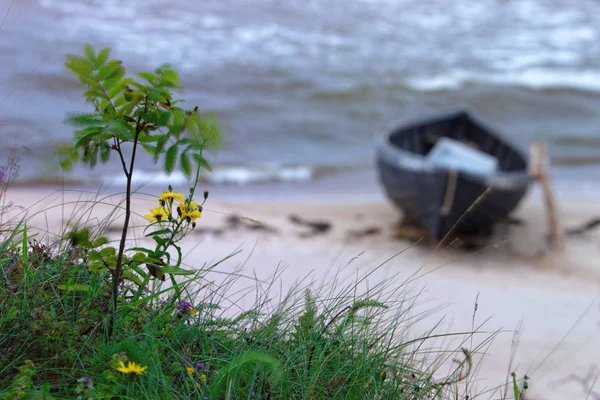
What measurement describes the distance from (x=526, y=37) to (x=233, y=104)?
12977 mm

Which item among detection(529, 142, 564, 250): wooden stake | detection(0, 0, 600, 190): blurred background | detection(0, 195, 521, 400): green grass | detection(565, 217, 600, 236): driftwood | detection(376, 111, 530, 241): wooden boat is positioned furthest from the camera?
detection(0, 0, 600, 190): blurred background

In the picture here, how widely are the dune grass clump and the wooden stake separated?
612cm

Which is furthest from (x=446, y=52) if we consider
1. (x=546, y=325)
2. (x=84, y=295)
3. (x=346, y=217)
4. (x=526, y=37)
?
(x=84, y=295)

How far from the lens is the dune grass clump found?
2.00 m

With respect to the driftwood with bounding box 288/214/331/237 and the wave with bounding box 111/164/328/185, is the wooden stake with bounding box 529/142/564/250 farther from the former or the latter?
the wave with bounding box 111/164/328/185

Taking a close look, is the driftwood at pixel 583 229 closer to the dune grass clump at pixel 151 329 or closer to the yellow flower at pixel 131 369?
the dune grass clump at pixel 151 329

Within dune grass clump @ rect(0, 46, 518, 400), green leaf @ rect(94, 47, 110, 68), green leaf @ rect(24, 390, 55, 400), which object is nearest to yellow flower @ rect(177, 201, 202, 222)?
dune grass clump @ rect(0, 46, 518, 400)

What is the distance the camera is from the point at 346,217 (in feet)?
29.6

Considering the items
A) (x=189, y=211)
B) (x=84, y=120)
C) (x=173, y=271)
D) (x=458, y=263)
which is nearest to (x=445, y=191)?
(x=458, y=263)

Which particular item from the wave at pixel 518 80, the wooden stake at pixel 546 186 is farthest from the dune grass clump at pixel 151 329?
the wave at pixel 518 80

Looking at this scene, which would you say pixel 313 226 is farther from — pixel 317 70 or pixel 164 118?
pixel 317 70

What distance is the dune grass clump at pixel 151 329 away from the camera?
6.57 ft

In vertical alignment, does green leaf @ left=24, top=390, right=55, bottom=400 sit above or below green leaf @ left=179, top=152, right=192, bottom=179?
below

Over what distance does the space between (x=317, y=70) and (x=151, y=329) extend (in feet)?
51.6
